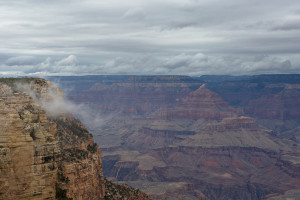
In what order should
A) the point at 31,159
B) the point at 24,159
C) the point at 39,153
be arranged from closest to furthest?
the point at 24,159 → the point at 31,159 → the point at 39,153

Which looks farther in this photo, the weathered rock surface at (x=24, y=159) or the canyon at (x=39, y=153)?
the canyon at (x=39, y=153)

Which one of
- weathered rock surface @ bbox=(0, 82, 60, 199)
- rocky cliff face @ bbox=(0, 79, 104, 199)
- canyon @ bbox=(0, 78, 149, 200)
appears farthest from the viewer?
canyon @ bbox=(0, 78, 149, 200)

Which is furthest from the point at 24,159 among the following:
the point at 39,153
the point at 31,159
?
the point at 39,153

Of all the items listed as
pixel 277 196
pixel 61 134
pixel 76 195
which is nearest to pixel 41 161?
pixel 76 195

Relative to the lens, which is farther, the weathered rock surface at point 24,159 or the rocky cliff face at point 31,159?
the rocky cliff face at point 31,159

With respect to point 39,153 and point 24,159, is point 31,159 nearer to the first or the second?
point 24,159

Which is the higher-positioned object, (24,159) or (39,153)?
(39,153)

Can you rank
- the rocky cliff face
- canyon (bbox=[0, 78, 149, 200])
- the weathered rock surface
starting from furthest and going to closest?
canyon (bbox=[0, 78, 149, 200]), the rocky cliff face, the weathered rock surface

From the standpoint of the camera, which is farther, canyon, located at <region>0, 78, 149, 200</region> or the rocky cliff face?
canyon, located at <region>0, 78, 149, 200</region>

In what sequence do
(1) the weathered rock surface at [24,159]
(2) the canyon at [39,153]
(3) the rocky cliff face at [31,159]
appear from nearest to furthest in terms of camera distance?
1. (1) the weathered rock surface at [24,159]
2. (3) the rocky cliff face at [31,159]
3. (2) the canyon at [39,153]

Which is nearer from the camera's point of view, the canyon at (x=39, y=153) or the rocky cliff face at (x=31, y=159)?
the rocky cliff face at (x=31, y=159)

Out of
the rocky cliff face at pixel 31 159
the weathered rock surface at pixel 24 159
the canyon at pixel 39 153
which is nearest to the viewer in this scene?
the weathered rock surface at pixel 24 159

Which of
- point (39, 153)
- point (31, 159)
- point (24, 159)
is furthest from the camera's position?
point (39, 153)

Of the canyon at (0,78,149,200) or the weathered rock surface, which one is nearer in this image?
the weathered rock surface
